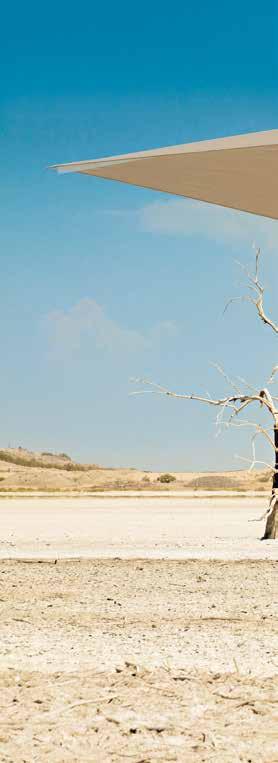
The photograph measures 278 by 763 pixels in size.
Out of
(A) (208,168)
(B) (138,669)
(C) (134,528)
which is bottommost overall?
(B) (138,669)

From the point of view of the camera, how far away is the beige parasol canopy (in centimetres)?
247

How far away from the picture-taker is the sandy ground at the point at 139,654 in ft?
7.42

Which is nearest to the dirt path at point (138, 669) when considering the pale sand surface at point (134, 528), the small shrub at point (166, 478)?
the pale sand surface at point (134, 528)

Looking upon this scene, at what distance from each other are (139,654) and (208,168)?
1783 millimetres

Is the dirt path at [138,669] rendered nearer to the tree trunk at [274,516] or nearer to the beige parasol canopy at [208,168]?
the beige parasol canopy at [208,168]

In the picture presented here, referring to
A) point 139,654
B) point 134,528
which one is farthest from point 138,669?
point 134,528

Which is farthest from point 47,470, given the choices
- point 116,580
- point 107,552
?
point 116,580

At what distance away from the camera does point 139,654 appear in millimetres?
3168

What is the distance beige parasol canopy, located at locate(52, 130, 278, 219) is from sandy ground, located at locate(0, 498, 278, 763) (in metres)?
1.63

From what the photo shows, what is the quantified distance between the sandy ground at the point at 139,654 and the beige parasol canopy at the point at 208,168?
1.63 metres

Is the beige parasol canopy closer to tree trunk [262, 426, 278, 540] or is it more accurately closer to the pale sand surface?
the pale sand surface

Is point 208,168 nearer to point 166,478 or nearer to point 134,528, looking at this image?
point 134,528

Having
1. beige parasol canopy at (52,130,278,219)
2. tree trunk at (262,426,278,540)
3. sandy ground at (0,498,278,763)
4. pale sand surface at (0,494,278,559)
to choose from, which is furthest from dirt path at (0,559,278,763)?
tree trunk at (262,426,278,540)

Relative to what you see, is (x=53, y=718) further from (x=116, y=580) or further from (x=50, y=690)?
(x=116, y=580)
